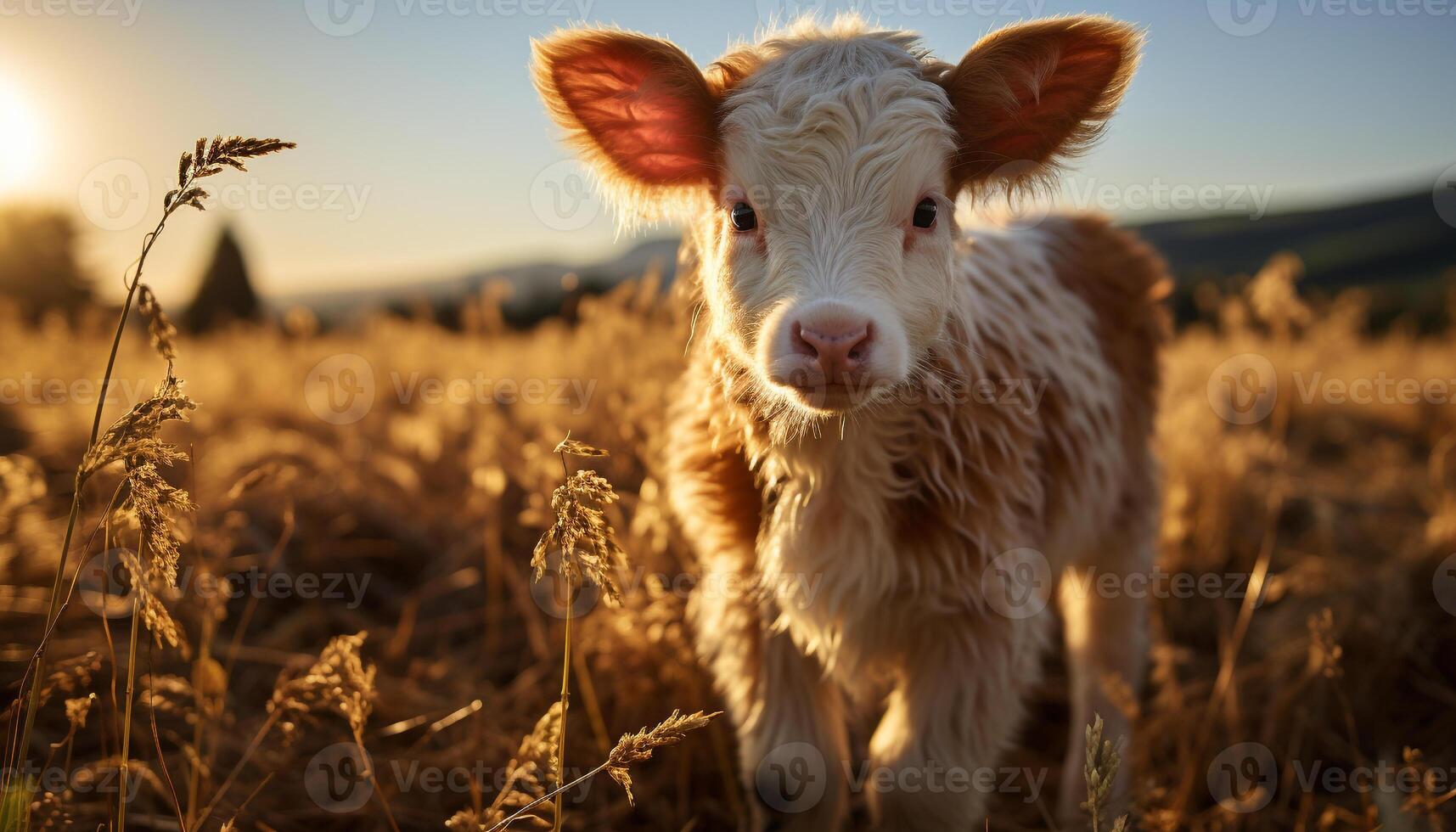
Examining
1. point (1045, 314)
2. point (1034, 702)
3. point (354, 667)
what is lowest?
point (1034, 702)

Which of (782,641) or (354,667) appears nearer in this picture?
(354,667)

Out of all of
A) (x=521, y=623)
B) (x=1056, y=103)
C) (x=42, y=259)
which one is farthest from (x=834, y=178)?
(x=42, y=259)

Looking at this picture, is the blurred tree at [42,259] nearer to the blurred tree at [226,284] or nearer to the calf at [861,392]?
the blurred tree at [226,284]

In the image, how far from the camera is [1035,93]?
253 centimetres

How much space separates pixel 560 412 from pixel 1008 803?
326cm

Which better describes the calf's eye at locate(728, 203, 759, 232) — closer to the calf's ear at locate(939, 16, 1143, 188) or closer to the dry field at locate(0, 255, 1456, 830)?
the calf's ear at locate(939, 16, 1143, 188)

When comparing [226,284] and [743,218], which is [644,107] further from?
[226,284]

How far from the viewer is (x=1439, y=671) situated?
3.82 meters

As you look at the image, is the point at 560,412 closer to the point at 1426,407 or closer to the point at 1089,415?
the point at 1089,415

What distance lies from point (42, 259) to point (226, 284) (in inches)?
157

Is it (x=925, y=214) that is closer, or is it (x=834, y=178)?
(x=834, y=178)

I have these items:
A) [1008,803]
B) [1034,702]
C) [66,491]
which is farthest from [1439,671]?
[66,491]

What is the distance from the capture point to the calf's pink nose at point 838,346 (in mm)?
1981

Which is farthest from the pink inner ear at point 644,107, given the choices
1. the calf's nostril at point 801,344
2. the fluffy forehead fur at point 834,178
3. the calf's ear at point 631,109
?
the calf's nostril at point 801,344
